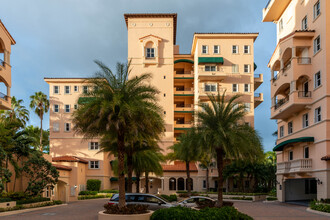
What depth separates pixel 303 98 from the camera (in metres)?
30.9

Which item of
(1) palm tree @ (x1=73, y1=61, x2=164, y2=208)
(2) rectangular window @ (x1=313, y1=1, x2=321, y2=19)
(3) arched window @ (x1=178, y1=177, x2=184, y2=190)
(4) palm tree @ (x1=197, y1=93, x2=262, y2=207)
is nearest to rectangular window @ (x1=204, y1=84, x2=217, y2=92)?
(3) arched window @ (x1=178, y1=177, x2=184, y2=190)

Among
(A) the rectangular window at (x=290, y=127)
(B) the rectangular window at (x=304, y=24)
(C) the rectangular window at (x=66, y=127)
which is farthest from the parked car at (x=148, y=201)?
(C) the rectangular window at (x=66, y=127)

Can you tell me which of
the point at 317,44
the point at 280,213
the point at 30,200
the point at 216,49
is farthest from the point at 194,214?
the point at 216,49

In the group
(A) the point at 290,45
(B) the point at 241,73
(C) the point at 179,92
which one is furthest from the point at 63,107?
(A) the point at 290,45

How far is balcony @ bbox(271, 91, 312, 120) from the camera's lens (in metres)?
30.8

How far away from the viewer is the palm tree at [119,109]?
18.3 m

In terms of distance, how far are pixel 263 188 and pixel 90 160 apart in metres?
28.1

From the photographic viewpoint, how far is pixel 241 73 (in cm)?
5338

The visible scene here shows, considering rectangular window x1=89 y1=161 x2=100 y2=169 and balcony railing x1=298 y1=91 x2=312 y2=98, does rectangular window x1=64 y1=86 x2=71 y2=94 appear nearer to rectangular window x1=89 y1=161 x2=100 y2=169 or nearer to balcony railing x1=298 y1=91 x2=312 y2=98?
rectangular window x1=89 y1=161 x2=100 y2=169

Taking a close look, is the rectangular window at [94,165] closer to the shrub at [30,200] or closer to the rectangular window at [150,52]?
the rectangular window at [150,52]

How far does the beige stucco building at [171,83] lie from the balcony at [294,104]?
1660cm

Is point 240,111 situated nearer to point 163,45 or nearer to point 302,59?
point 302,59

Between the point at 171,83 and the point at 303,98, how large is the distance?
28020 millimetres

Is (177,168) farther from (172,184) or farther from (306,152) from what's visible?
(306,152)
